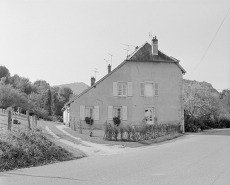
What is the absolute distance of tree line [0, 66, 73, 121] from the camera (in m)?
46.9

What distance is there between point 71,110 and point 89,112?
1.94 metres

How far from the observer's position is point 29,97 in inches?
2702

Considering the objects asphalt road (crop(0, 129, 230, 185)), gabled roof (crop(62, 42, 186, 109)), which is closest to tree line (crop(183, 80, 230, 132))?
gabled roof (crop(62, 42, 186, 109))

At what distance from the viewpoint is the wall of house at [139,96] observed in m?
31.4

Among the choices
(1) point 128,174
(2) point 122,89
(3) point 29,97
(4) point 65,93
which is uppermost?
(4) point 65,93

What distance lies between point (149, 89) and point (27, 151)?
22362 millimetres

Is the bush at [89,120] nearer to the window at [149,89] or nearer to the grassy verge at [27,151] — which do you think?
the window at [149,89]

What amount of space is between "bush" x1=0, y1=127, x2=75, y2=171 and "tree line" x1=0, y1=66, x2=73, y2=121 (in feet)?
108

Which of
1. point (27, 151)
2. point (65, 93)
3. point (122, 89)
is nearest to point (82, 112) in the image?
point (122, 89)

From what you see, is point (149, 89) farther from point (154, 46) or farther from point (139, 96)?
point (154, 46)

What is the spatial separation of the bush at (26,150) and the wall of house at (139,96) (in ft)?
59.9

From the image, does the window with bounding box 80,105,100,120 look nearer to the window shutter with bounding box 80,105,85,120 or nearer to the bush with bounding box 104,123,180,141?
the window shutter with bounding box 80,105,85,120

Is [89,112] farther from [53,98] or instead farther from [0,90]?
[53,98]

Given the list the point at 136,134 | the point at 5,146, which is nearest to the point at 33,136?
the point at 5,146
